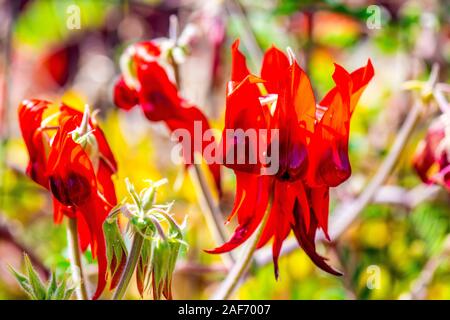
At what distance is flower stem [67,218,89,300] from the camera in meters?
0.74

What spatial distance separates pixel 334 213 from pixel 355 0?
1.60 ft

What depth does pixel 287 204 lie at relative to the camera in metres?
0.71

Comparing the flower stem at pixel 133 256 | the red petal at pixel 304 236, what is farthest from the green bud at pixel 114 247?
the red petal at pixel 304 236

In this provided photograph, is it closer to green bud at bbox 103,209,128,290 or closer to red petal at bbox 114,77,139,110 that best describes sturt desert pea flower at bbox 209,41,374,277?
green bud at bbox 103,209,128,290

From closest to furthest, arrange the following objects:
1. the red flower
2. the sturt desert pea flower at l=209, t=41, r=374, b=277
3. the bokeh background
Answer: the sturt desert pea flower at l=209, t=41, r=374, b=277
the red flower
the bokeh background

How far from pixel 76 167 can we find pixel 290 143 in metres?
0.16

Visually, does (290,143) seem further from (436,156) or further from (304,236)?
(436,156)

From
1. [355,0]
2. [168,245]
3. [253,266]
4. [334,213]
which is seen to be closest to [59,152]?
[168,245]

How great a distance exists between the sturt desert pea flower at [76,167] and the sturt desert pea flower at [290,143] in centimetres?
10

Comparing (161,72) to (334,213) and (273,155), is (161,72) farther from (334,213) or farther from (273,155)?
(334,213)

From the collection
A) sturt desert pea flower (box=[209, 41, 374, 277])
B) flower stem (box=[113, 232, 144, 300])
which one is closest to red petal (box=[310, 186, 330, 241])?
sturt desert pea flower (box=[209, 41, 374, 277])

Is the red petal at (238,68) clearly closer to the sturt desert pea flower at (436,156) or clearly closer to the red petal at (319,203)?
the red petal at (319,203)

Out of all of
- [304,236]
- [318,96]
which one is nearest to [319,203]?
[304,236]

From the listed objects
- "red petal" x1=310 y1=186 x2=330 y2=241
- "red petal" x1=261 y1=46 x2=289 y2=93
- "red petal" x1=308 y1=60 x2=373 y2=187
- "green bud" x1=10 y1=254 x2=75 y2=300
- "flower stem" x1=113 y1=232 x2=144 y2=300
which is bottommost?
"green bud" x1=10 y1=254 x2=75 y2=300
